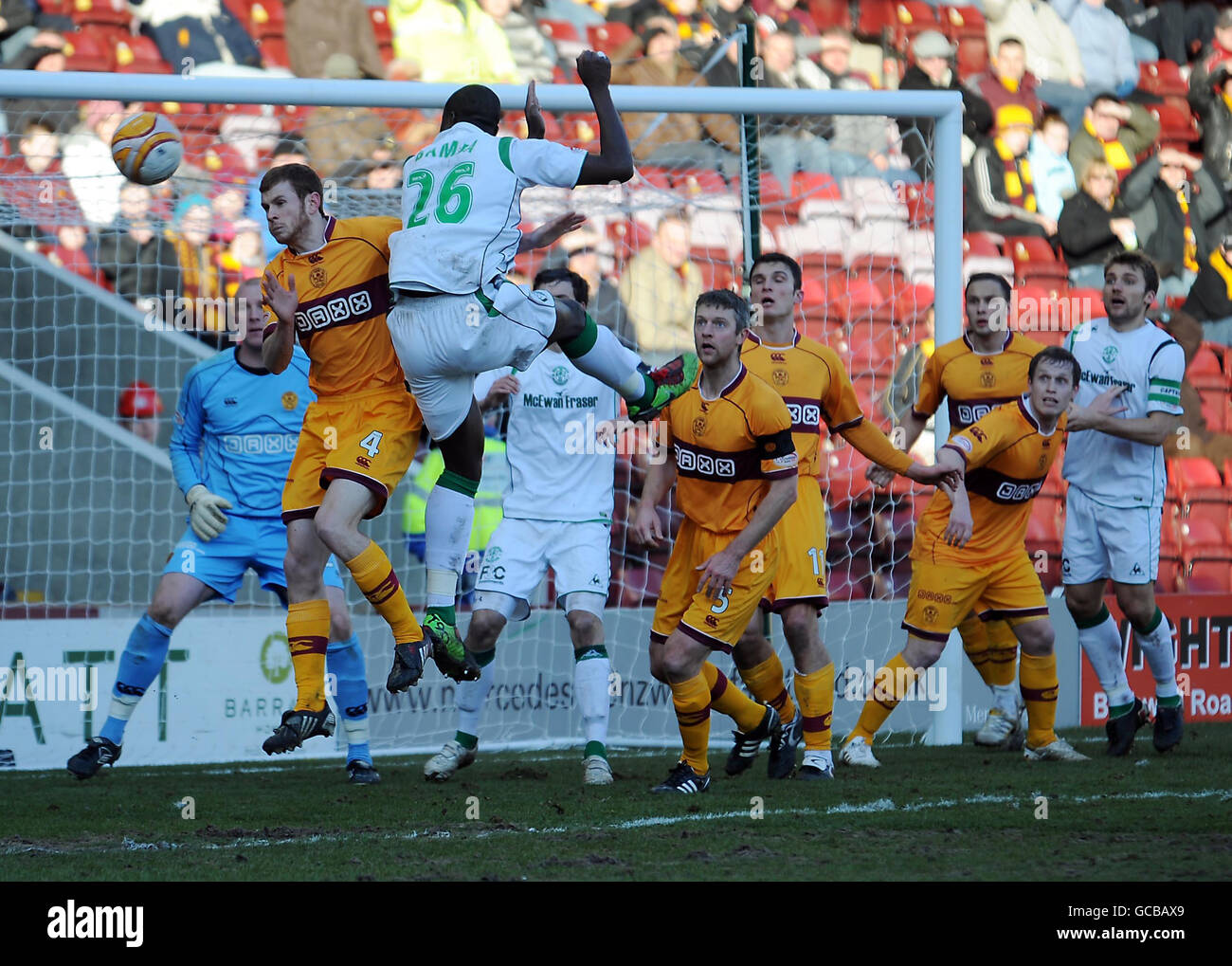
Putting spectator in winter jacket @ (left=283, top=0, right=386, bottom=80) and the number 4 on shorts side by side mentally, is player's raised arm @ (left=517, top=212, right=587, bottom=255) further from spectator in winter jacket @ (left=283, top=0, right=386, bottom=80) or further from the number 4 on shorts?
spectator in winter jacket @ (left=283, top=0, right=386, bottom=80)

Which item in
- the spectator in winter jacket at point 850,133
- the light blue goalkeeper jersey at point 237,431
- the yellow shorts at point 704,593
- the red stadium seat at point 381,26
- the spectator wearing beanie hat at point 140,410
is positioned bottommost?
the yellow shorts at point 704,593

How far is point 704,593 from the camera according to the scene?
19.1 feet

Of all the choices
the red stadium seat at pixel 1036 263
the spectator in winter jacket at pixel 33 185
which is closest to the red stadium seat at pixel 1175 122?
the red stadium seat at pixel 1036 263

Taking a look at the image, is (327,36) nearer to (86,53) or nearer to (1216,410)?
(86,53)

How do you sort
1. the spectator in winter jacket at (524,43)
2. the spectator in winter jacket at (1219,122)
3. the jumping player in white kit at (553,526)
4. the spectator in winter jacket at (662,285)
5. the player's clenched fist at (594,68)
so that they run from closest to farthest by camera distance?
the player's clenched fist at (594,68) < the jumping player in white kit at (553,526) < the spectator in winter jacket at (662,285) < the spectator in winter jacket at (524,43) < the spectator in winter jacket at (1219,122)

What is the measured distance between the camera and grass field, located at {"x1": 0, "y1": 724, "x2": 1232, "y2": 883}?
4.21 m

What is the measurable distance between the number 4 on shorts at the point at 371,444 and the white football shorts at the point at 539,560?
1465 millimetres

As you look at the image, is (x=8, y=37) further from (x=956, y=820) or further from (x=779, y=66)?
(x=956, y=820)

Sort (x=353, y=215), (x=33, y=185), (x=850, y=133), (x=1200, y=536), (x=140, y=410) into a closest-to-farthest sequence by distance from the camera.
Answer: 1. (x=33, y=185)
2. (x=353, y=215)
3. (x=140, y=410)
4. (x=850, y=133)
5. (x=1200, y=536)

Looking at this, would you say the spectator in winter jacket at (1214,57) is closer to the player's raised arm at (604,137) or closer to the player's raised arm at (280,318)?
the player's raised arm at (604,137)

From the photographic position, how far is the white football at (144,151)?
5.96 metres

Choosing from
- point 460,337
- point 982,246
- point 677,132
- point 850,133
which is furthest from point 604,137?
point 982,246

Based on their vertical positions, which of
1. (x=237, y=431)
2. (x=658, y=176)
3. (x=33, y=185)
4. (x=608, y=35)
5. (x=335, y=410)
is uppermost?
(x=608, y=35)

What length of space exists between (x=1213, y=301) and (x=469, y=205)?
9.56 metres
